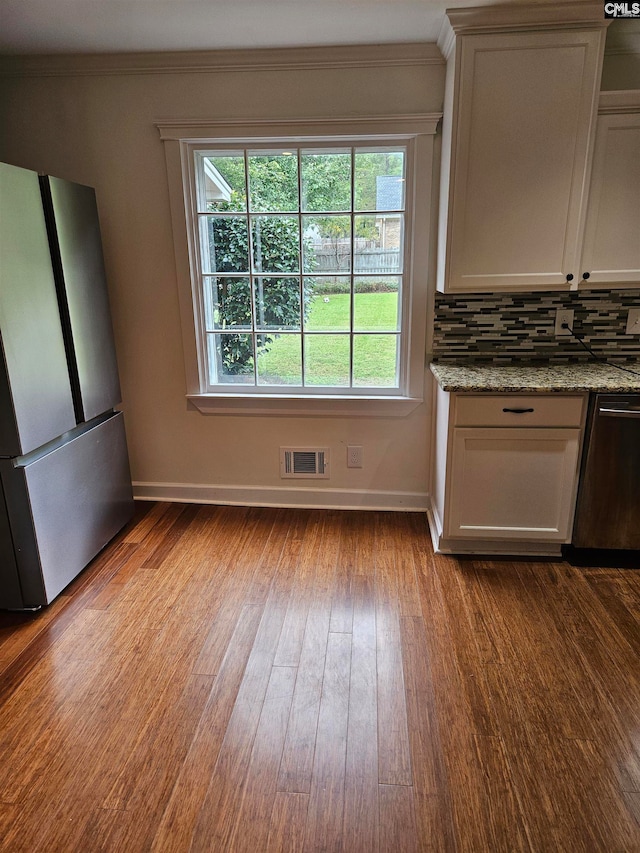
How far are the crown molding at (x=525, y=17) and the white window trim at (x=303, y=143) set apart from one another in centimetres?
40

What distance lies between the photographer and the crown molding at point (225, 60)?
2363 millimetres

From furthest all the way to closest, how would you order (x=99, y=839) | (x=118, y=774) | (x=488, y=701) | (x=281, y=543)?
(x=281, y=543) < (x=488, y=701) < (x=118, y=774) < (x=99, y=839)

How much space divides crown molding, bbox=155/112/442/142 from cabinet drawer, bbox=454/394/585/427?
1.30 m

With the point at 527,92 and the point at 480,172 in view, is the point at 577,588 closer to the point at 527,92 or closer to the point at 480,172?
the point at 480,172

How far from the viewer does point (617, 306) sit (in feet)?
8.37

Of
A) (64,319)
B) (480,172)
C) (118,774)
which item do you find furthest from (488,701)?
(64,319)

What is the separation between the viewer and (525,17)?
2010mm

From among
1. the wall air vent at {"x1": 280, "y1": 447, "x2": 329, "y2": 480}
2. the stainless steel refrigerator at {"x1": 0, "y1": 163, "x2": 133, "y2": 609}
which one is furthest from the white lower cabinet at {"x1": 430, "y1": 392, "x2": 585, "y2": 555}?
the stainless steel refrigerator at {"x1": 0, "y1": 163, "x2": 133, "y2": 609}

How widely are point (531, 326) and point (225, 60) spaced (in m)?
1.95

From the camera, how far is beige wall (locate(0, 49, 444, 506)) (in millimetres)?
2453

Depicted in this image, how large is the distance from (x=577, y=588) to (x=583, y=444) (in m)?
0.63

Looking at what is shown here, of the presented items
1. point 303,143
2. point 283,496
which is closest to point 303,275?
point 303,143

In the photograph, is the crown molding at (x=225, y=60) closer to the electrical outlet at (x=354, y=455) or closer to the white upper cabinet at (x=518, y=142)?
the white upper cabinet at (x=518, y=142)

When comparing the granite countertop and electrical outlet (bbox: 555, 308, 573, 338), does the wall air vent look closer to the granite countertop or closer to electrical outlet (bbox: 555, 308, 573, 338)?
the granite countertop
